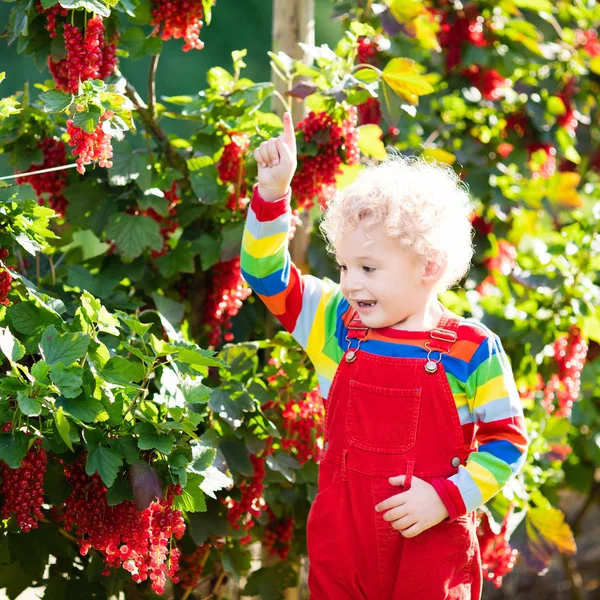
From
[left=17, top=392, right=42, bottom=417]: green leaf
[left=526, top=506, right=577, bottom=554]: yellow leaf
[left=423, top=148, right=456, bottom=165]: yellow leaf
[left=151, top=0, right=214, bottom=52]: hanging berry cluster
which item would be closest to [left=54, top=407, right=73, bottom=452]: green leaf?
[left=17, top=392, right=42, bottom=417]: green leaf

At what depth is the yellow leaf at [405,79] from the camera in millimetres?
1946

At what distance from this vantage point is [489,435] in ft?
4.71

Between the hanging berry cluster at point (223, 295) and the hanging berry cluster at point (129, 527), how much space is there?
65cm

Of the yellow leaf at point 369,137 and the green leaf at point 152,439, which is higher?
the yellow leaf at point 369,137

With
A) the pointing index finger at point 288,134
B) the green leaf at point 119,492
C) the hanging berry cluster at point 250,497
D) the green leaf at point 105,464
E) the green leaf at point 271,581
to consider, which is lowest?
the green leaf at point 271,581

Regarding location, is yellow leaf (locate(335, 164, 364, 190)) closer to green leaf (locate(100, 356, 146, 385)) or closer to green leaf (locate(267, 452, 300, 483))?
green leaf (locate(267, 452, 300, 483))

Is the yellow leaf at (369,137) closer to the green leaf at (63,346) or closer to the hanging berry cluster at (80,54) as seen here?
the hanging berry cluster at (80,54)

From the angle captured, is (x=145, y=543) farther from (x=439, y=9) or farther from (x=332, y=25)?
(x=332, y=25)

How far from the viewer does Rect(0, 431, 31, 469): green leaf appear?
4.24 ft

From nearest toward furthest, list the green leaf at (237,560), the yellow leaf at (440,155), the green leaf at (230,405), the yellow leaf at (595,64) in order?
the green leaf at (230,405) < the green leaf at (237,560) < the yellow leaf at (440,155) < the yellow leaf at (595,64)

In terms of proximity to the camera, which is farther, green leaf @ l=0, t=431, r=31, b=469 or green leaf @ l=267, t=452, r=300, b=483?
green leaf @ l=267, t=452, r=300, b=483

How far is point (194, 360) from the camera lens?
138cm

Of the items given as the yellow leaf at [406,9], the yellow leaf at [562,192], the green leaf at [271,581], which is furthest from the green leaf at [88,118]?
the yellow leaf at [562,192]

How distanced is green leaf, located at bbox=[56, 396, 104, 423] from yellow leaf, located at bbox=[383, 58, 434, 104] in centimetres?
99
